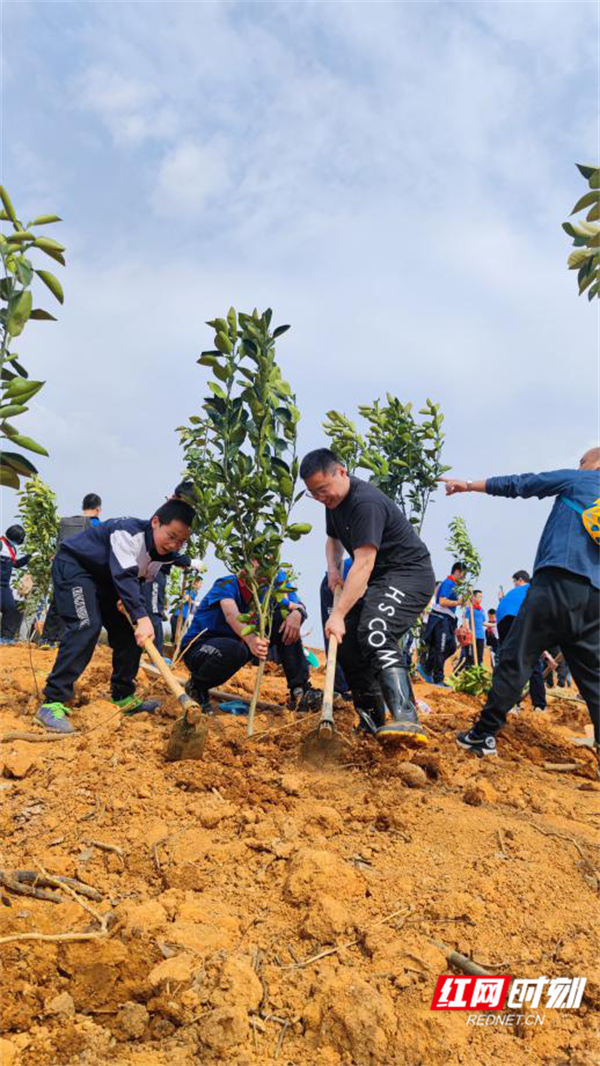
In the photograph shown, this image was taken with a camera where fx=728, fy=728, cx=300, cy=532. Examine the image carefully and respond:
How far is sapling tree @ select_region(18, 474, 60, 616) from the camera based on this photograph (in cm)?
1190

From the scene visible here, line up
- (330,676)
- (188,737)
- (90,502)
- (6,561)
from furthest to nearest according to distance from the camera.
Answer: (6,561), (90,502), (330,676), (188,737)

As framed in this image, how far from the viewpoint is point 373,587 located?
4.29 m

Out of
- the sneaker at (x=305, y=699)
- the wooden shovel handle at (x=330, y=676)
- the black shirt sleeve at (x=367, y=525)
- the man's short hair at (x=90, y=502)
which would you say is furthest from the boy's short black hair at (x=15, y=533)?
the wooden shovel handle at (x=330, y=676)

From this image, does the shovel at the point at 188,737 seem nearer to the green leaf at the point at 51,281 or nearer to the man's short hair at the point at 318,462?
the man's short hair at the point at 318,462

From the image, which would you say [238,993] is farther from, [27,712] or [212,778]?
[27,712]

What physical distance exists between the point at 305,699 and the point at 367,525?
6.51 feet

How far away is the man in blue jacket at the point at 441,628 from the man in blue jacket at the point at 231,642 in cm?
637

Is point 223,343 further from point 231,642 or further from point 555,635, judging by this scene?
point 555,635

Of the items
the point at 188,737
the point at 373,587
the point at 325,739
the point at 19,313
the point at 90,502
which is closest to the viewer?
the point at 19,313

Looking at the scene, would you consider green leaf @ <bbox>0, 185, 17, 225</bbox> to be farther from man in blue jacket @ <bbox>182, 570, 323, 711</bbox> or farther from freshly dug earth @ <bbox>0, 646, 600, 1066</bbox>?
man in blue jacket @ <bbox>182, 570, 323, 711</bbox>

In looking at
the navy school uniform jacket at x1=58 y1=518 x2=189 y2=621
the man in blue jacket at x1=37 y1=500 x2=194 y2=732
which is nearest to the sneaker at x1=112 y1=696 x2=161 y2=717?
the man in blue jacket at x1=37 y1=500 x2=194 y2=732

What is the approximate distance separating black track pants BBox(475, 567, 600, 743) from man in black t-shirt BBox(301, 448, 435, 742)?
1.86ft

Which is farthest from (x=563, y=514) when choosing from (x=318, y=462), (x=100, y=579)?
(x=100, y=579)

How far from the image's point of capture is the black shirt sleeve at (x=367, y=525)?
4.11m
